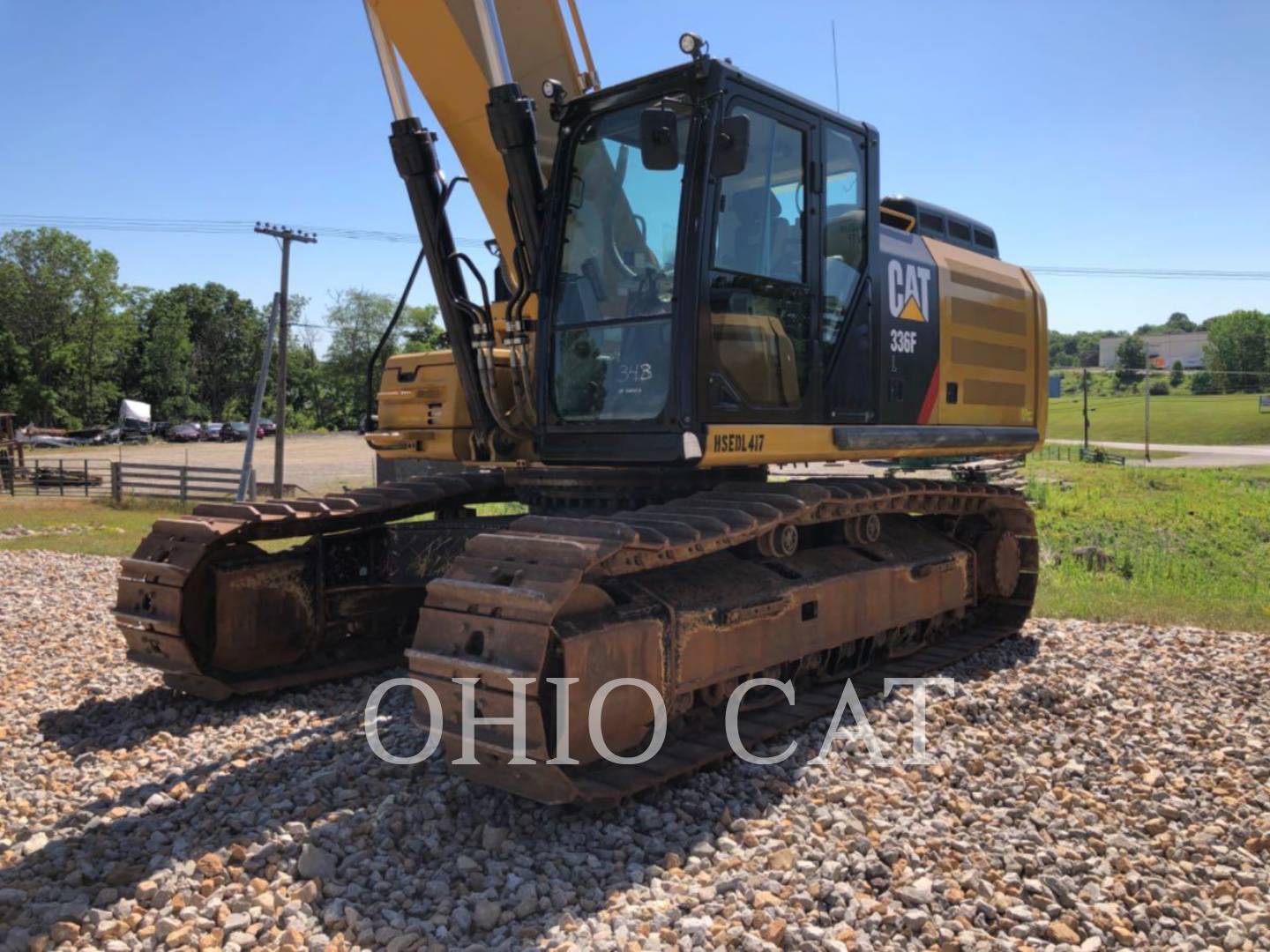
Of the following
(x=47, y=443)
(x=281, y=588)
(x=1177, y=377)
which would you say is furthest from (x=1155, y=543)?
(x=1177, y=377)

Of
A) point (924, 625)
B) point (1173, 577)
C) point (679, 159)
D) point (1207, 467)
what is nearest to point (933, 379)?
point (924, 625)

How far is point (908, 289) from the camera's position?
6918 millimetres

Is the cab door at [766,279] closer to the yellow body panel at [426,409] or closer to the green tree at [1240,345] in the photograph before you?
the yellow body panel at [426,409]

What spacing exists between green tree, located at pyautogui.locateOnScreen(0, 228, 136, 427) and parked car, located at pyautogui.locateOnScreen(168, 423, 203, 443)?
30.5 feet

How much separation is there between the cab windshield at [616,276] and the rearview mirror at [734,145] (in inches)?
11.7

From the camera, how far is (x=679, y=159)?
201 inches

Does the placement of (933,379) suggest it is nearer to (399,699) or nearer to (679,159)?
(679,159)

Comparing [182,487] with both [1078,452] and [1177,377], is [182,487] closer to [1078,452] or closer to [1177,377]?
[1078,452]

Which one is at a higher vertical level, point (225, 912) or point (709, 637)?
point (709, 637)

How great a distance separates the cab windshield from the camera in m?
5.32

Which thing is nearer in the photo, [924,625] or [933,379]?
[933,379]

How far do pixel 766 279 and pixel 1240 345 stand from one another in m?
Answer: 148

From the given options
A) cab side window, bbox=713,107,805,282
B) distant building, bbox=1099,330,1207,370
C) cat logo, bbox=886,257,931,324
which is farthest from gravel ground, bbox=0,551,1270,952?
distant building, bbox=1099,330,1207,370

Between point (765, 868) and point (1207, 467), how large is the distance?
4654 centimetres
